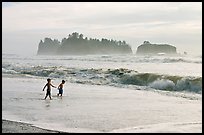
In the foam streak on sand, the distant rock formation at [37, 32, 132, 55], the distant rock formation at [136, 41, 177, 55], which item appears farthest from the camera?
the distant rock formation at [37, 32, 132, 55]

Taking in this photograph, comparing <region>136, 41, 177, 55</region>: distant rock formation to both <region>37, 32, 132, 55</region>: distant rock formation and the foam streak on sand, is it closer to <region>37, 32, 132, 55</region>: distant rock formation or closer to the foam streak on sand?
<region>37, 32, 132, 55</region>: distant rock formation

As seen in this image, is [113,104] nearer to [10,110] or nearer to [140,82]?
[10,110]

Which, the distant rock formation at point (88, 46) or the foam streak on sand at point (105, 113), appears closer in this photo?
the foam streak on sand at point (105, 113)

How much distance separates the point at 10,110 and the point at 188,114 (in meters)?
5.35

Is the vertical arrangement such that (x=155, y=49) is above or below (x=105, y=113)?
above

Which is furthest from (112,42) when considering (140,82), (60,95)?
(60,95)

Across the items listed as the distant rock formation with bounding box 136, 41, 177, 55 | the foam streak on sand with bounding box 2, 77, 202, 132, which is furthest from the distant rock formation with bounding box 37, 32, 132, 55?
the foam streak on sand with bounding box 2, 77, 202, 132

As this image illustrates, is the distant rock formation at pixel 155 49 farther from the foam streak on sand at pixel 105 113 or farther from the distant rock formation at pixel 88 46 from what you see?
the foam streak on sand at pixel 105 113

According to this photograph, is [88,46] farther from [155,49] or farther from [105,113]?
[105,113]

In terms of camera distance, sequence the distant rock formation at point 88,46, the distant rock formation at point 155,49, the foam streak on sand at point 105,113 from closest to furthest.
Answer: the foam streak on sand at point 105,113 → the distant rock formation at point 155,49 → the distant rock formation at point 88,46

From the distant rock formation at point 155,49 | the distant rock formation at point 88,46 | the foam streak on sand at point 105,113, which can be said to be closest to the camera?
the foam streak on sand at point 105,113

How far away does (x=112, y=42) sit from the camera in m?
128

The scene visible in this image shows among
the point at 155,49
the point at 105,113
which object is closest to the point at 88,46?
the point at 155,49

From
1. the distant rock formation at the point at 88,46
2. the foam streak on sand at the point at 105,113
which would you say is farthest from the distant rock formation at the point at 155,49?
the foam streak on sand at the point at 105,113
